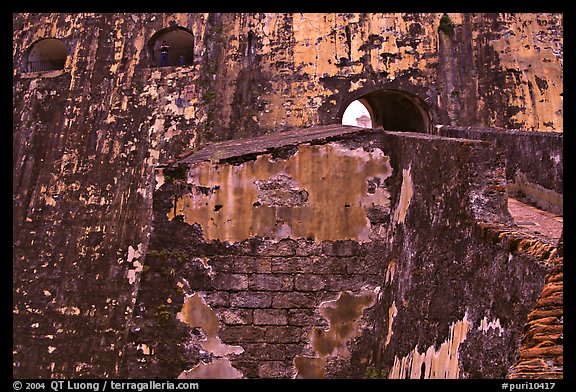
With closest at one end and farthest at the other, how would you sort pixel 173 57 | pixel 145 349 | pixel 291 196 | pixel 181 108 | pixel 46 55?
pixel 145 349 → pixel 291 196 → pixel 181 108 → pixel 173 57 → pixel 46 55

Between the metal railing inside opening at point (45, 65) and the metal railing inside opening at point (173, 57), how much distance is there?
177 centimetres

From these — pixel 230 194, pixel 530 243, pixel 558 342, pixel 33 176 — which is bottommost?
pixel 558 342

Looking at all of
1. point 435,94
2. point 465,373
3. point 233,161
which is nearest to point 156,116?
point 435,94

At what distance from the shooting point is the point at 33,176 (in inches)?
403

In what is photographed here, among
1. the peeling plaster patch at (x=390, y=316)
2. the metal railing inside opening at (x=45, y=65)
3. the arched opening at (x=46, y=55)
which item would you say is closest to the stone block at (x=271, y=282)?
the peeling plaster patch at (x=390, y=316)

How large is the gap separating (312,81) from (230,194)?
4753mm

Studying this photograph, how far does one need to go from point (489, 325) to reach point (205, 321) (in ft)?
8.40

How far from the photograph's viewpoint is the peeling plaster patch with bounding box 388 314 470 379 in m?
3.59

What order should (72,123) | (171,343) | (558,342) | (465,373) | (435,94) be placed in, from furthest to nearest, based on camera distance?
(72,123), (435,94), (171,343), (465,373), (558,342)

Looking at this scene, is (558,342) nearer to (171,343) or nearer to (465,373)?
(465,373)

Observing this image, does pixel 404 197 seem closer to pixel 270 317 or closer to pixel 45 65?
pixel 270 317

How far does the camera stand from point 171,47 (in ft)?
37.2

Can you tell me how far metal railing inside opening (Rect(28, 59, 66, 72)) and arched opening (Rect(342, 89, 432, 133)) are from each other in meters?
4.95

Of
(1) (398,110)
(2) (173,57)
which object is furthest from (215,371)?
(2) (173,57)
